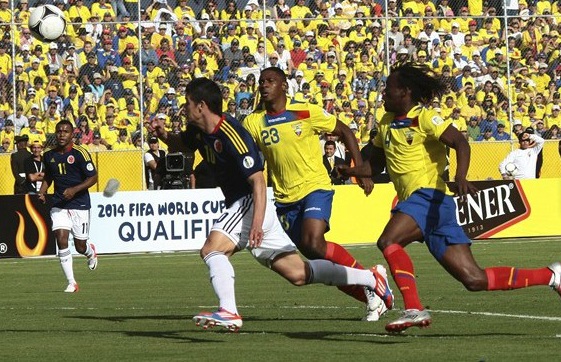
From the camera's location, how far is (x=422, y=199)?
10.8 m

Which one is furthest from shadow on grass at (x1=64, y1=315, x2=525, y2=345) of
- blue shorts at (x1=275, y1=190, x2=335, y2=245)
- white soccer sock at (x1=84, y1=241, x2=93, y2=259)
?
white soccer sock at (x1=84, y1=241, x2=93, y2=259)

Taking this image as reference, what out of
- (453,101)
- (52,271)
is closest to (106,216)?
(52,271)

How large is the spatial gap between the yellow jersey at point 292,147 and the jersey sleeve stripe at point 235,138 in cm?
167

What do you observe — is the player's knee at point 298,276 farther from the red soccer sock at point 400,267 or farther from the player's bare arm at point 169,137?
the player's bare arm at point 169,137

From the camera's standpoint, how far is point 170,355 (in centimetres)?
966

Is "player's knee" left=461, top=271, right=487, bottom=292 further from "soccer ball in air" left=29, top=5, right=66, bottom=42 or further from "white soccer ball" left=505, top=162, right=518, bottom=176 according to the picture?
"white soccer ball" left=505, top=162, right=518, bottom=176

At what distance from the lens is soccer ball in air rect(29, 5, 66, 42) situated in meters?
22.1

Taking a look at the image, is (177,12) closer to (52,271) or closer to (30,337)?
(52,271)

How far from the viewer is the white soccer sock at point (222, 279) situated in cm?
1052

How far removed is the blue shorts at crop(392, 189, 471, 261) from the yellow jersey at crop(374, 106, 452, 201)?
93 mm

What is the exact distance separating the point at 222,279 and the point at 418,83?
2.28 metres

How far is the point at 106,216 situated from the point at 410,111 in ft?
50.2

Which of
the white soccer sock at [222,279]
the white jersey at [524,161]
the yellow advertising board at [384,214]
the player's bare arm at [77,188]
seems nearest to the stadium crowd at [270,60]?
the white jersey at [524,161]

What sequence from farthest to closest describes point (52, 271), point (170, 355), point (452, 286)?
point (52, 271)
point (452, 286)
point (170, 355)
